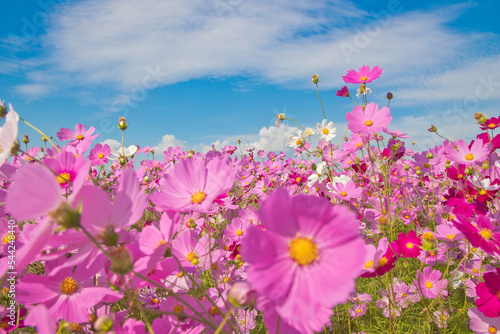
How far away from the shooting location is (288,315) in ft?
1.14

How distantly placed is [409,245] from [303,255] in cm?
Result: 98

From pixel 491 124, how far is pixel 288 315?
1668 millimetres

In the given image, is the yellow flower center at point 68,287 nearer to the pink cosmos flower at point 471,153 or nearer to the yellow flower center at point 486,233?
the yellow flower center at point 486,233

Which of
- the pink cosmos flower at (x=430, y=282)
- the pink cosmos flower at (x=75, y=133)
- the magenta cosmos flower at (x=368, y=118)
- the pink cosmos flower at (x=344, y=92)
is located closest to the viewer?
the magenta cosmos flower at (x=368, y=118)

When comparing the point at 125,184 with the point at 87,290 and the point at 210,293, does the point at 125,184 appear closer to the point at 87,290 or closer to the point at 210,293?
the point at 87,290

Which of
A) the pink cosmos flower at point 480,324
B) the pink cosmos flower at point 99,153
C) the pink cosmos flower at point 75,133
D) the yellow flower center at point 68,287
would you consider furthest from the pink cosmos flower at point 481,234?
the pink cosmos flower at point 75,133

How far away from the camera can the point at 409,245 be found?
3.95 ft

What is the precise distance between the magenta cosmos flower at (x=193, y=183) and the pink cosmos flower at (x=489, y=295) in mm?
690

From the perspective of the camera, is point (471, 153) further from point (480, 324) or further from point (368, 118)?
point (480, 324)

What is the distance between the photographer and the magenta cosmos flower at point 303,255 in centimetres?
36

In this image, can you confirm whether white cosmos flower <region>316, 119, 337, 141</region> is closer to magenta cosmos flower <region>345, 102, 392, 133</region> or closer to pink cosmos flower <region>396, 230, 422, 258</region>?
magenta cosmos flower <region>345, 102, 392, 133</region>

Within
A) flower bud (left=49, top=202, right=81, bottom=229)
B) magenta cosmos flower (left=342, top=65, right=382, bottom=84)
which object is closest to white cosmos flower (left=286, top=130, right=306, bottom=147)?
magenta cosmos flower (left=342, top=65, right=382, bottom=84)

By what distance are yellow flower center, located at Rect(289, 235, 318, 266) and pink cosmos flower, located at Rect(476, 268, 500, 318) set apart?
600 millimetres

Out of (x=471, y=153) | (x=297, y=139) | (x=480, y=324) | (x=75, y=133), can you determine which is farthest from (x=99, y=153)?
(x=471, y=153)
